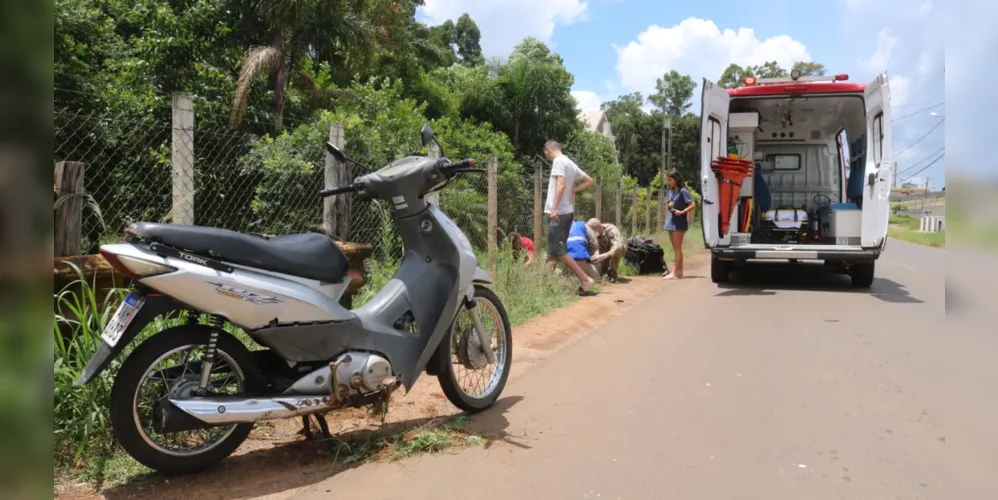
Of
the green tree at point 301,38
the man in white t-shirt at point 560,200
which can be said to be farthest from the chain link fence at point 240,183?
the green tree at point 301,38

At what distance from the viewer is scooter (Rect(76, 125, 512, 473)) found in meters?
2.68

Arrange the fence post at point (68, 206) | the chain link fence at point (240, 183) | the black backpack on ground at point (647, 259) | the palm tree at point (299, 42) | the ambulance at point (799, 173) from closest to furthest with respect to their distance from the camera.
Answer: the fence post at point (68, 206)
the chain link fence at point (240, 183)
the ambulance at point (799, 173)
the black backpack on ground at point (647, 259)
the palm tree at point (299, 42)

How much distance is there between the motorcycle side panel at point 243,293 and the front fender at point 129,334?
91 mm

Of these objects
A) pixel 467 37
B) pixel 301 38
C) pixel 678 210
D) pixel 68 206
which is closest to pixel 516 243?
pixel 678 210

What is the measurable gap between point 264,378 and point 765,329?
190 inches

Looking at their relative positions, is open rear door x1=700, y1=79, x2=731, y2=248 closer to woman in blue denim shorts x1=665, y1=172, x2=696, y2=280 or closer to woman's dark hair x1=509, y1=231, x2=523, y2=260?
woman in blue denim shorts x1=665, y1=172, x2=696, y2=280

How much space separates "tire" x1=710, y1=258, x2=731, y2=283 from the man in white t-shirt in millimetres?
2579

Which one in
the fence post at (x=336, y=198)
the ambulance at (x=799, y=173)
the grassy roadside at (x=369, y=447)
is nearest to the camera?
the grassy roadside at (x=369, y=447)

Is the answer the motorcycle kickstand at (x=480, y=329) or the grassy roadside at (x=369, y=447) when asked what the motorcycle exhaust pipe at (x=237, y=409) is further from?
the motorcycle kickstand at (x=480, y=329)

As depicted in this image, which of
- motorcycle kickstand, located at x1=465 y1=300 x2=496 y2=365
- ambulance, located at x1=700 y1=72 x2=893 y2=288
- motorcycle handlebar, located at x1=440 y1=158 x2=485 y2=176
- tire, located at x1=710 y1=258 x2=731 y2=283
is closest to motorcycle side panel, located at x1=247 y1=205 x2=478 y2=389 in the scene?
motorcycle kickstand, located at x1=465 y1=300 x2=496 y2=365

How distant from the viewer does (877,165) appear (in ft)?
28.1

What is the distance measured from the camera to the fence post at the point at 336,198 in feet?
16.5

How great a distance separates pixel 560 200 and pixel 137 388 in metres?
5.77

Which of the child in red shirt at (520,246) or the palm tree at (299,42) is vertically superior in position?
the palm tree at (299,42)
